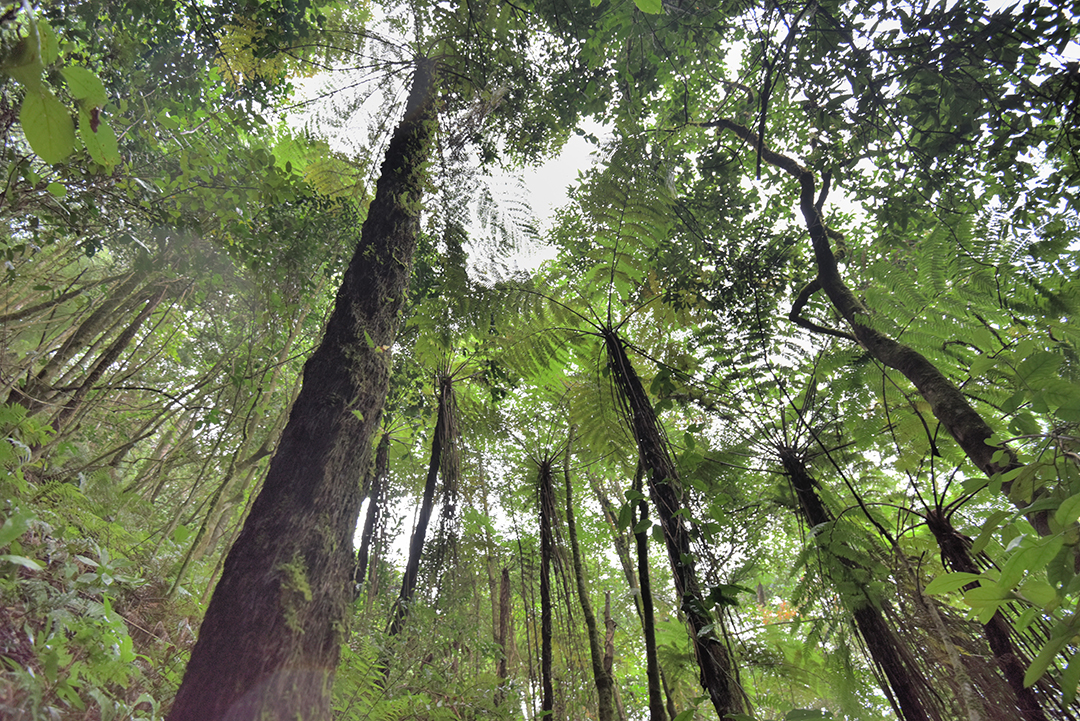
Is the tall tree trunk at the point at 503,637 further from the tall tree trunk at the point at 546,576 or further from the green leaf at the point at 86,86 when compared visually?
the green leaf at the point at 86,86

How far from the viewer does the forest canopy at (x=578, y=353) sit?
4.14 ft

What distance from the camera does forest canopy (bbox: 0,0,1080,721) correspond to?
49.7 inches

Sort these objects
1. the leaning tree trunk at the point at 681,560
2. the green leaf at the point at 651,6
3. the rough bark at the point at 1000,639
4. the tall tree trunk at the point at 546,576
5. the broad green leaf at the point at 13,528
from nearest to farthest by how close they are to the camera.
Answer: the green leaf at the point at 651,6 → the broad green leaf at the point at 13,528 → the rough bark at the point at 1000,639 → the leaning tree trunk at the point at 681,560 → the tall tree trunk at the point at 546,576

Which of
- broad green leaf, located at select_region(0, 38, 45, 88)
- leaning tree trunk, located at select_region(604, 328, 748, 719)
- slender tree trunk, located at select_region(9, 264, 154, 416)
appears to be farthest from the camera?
slender tree trunk, located at select_region(9, 264, 154, 416)

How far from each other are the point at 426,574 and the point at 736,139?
493 centimetres

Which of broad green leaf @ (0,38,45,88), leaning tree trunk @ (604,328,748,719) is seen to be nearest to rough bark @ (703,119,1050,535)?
leaning tree trunk @ (604,328,748,719)

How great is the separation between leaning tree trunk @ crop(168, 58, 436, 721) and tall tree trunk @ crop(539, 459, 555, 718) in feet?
6.03

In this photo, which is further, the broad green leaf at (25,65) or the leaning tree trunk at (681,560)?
the leaning tree trunk at (681,560)

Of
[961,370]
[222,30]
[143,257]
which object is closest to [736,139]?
[961,370]

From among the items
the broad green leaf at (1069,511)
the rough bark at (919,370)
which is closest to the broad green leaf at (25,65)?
the broad green leaf at (1069,511)

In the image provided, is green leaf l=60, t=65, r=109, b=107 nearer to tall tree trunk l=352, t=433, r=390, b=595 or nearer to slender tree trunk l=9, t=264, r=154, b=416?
tall tree trunk l=352, t=433, r=390, b=595

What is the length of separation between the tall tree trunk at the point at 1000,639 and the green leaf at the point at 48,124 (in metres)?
1.75

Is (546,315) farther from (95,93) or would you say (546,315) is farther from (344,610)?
(95,93)

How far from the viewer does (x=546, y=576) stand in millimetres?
3100
